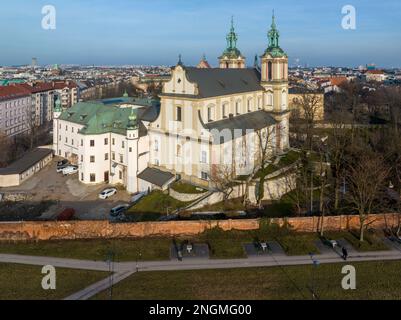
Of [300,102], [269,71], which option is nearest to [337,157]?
[269,71]

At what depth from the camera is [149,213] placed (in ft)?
111

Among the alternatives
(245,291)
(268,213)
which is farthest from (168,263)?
(268,213)

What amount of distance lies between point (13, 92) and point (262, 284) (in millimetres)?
62535

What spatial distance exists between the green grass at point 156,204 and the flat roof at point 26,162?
15.1 metres

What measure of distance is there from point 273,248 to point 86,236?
12.1 meters

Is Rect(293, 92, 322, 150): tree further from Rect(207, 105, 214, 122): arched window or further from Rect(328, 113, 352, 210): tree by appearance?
Rect(207, 105, 214, 122): arched window

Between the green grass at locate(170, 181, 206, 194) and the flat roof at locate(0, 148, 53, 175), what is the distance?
1636 centimetres

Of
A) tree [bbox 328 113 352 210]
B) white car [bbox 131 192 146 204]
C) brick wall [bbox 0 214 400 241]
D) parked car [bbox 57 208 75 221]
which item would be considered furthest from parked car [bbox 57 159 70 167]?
tree [bbox 328 113 352 210]

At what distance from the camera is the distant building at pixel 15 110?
2674 inches

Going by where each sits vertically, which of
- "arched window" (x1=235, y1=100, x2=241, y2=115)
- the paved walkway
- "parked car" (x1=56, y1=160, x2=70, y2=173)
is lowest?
the paved walkway

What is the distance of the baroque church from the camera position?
3828 cm

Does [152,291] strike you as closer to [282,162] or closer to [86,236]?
[86,236]

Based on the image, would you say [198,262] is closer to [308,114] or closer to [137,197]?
[137,197]

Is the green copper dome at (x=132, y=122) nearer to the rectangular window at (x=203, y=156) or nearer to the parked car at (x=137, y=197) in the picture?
the parked car at (x=137, y=197)
